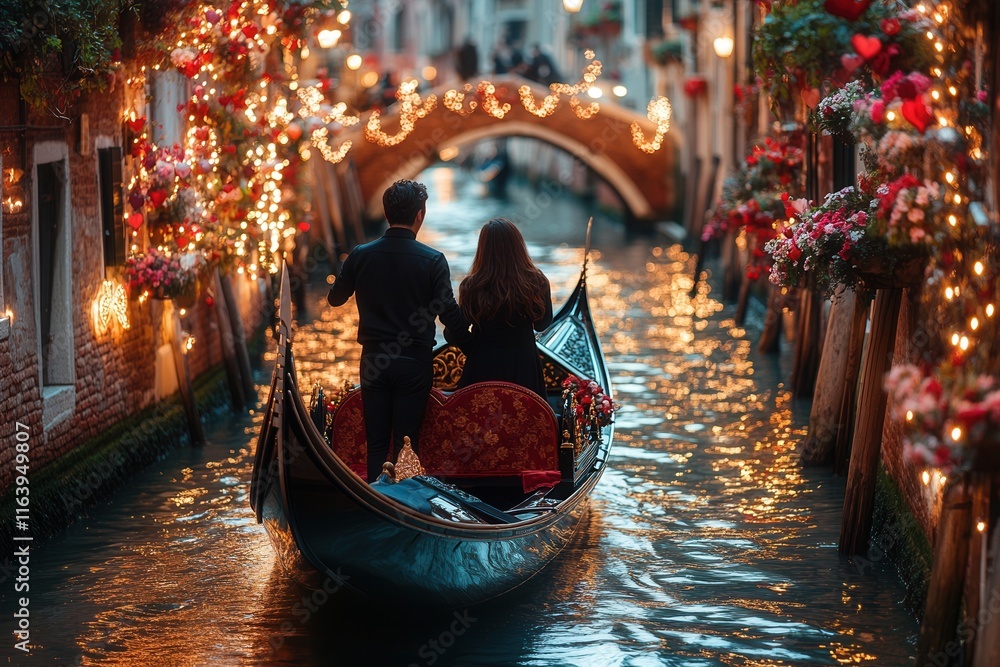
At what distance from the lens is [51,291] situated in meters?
5.70

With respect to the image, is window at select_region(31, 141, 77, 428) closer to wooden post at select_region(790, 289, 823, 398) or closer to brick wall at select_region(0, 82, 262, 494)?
brick wall at select_region(0, 82, 262, 494)

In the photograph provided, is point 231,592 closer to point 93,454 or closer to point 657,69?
point 93,454

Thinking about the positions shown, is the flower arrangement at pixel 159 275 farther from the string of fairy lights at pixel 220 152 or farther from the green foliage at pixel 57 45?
the green foliage at pixel 57 45

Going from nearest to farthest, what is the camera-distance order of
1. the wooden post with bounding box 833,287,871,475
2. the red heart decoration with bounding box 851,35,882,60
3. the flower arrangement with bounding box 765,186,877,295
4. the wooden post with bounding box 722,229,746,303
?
the red heart decoration with bounding box 851,35,882,60 < the flower arrangement with bounding box 765,186,877,295 < the wooden post with bounding box 833,287,871,475 < the wooden post with bounding box 722,229,746,303

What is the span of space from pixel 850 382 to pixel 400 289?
6.57ft

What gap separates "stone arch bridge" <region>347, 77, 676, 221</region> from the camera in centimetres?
1630

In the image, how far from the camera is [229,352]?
7457 mm

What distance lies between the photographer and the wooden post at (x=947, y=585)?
3.57 metres

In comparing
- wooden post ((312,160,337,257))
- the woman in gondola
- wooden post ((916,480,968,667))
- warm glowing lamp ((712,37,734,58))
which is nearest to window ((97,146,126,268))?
the woman in gondola

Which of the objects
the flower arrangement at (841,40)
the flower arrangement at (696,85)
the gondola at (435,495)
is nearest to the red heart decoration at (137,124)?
the gondola at (435,495)

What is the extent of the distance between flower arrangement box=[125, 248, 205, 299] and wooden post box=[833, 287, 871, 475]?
9.08 ft

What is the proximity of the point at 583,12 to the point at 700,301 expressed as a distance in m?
13.0

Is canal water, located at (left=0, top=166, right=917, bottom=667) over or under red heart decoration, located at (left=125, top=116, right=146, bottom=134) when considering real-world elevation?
under

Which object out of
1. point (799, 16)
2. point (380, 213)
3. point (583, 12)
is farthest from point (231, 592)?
point (583, 12)
